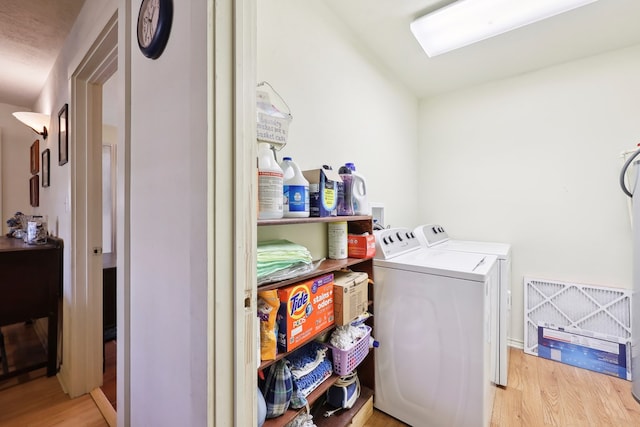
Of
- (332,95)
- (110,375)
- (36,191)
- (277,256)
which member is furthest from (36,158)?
(277,256)

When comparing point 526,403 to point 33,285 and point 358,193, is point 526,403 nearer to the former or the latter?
point 358,193

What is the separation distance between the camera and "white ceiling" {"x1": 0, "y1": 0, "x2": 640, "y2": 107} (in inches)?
→ 60.8

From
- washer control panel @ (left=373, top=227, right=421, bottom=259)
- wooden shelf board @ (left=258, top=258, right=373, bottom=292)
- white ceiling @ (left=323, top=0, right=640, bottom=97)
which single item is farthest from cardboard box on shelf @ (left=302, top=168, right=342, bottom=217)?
white ceiling @ (left=323, top=0, right=640, bottom=97)

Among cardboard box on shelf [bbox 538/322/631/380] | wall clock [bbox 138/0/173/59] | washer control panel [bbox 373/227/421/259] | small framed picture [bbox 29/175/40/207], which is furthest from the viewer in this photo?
small framed picture [bbox 29/175/40/207]

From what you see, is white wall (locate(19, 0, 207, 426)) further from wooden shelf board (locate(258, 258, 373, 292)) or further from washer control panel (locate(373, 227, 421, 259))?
washer control panel (locate(373, 227, 421, 259))

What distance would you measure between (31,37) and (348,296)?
261cm

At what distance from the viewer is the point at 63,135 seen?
172 centimetres

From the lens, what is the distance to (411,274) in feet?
4.58

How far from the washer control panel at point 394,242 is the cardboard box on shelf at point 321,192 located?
467mm

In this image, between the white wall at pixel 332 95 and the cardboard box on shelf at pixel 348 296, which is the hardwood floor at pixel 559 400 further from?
the white wall at pixel 332 95

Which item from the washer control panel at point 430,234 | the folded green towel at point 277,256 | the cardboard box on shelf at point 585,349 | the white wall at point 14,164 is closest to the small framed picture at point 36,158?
the white wall at point 14,164

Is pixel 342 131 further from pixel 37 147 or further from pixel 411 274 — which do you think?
pixel 37 147

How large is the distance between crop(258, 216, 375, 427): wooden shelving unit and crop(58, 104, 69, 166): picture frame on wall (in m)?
1.61

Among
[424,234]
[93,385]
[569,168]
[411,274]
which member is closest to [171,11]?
[411,274]
